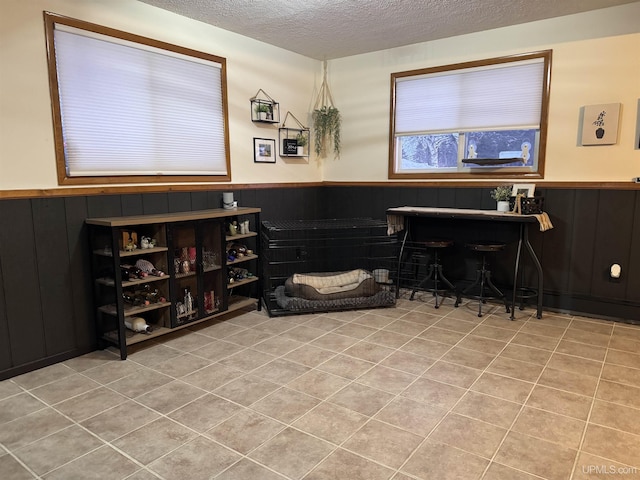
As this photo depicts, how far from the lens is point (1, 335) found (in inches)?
110

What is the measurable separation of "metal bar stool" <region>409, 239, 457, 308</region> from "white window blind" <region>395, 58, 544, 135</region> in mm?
1307

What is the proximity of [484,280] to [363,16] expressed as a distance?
274cm

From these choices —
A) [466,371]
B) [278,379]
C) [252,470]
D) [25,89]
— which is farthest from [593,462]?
[25,89]

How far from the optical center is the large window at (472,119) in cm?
419

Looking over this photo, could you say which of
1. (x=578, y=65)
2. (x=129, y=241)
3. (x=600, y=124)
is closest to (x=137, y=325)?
(x=129, y=241)

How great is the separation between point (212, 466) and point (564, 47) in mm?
4402

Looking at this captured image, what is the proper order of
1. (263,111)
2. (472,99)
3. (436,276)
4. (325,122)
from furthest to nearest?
(325,122)
(263,111)
(472,99)
(436,276)

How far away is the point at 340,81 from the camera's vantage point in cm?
543

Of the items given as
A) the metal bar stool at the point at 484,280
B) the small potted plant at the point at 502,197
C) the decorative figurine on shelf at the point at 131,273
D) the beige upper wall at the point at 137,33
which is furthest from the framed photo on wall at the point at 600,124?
the decorative figurine on shelf at the point at 131,273

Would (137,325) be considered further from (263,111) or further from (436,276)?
(436,276)

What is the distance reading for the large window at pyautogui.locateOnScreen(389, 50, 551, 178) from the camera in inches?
165

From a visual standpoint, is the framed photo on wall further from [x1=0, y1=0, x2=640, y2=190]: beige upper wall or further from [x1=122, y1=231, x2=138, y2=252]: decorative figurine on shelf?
[x1=122, y1=231, x2=138, y2=252]: decorative figurine on shelf

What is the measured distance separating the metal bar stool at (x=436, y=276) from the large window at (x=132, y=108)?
2201 millimetres

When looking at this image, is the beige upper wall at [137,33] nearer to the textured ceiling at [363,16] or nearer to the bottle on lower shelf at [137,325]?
the textured ceiling at [363,16]
